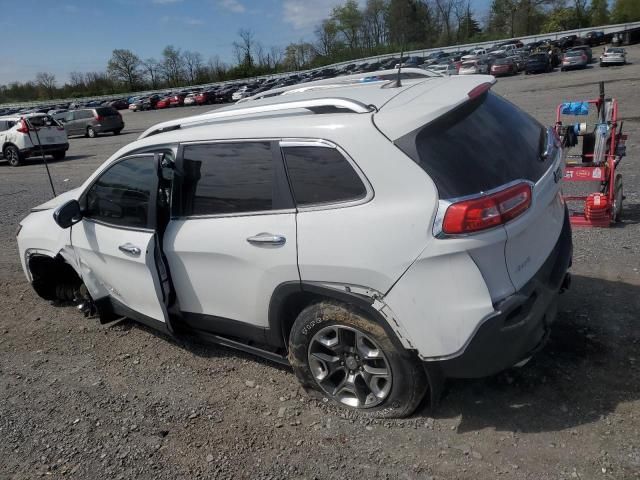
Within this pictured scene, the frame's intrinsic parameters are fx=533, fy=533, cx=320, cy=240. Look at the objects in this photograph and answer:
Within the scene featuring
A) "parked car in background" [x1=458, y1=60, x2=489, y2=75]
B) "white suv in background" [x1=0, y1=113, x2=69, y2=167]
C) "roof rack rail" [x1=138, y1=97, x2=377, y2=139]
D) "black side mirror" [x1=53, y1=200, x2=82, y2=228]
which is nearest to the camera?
"roof rack rail" [x1=138, y1=97, x2=377, y2=139]

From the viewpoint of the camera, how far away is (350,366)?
10.0 ft

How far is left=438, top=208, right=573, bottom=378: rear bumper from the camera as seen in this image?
8.34 feet

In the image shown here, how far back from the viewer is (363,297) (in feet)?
8.97

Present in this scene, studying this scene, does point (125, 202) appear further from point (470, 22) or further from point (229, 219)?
point (470, 22)

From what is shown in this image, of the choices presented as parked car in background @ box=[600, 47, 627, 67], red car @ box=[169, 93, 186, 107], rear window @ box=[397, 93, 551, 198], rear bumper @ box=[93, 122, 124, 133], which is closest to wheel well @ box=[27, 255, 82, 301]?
rear window @ box=[397, 93, 551, 198]

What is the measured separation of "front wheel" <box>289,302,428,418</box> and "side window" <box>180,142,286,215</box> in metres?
0.71

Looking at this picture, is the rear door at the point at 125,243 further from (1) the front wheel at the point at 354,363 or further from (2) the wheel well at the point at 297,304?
(1) the front wheel at the point at 354,363

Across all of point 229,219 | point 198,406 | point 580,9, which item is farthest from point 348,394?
point 580,9

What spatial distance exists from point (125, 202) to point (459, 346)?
2.55 meters

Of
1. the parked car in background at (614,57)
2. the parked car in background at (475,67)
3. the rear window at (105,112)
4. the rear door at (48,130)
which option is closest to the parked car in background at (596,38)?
the parked car in background at (475,67)

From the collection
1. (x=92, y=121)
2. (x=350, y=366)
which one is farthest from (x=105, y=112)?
(x=350, y=366)

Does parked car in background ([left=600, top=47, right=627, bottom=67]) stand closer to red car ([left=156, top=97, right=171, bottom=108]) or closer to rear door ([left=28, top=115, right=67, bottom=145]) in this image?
rear door ([left=28, top=115, right=67, bottom=145])

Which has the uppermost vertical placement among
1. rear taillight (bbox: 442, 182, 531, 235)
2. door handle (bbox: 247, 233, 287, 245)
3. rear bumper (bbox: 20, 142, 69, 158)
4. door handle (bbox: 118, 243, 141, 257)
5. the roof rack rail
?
the roof rack rail

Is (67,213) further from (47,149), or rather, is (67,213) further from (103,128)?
(103,128)
